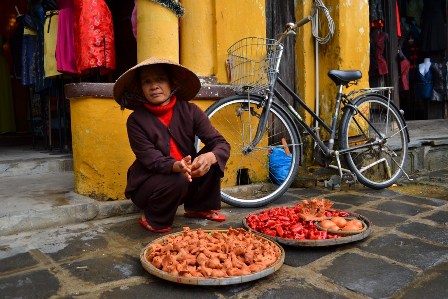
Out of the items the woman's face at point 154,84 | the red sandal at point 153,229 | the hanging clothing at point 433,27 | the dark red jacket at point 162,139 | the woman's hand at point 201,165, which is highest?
the hanging clothing at point 433,27

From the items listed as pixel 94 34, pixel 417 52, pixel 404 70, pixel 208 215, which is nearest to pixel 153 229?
pixel 208 215

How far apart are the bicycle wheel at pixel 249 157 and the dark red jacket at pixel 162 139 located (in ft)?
1.77

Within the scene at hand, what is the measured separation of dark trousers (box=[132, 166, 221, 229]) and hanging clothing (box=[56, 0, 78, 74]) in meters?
2.38

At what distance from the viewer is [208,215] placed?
3516 millimetres

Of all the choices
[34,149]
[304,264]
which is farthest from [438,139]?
[34,149]

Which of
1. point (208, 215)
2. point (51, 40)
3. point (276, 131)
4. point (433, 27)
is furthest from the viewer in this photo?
point (433, 27)

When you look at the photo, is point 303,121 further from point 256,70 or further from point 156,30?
point 156,30

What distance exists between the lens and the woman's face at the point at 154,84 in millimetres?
3121

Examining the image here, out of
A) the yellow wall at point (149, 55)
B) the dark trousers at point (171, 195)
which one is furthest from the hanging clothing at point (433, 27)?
the dark trousers at point (171, 195)

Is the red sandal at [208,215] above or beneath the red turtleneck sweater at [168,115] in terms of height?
beneath

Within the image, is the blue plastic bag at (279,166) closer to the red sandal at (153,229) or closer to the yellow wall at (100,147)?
the yellow wall at (100,147)

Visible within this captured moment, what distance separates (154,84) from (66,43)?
235 cm

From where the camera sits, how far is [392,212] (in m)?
3.68

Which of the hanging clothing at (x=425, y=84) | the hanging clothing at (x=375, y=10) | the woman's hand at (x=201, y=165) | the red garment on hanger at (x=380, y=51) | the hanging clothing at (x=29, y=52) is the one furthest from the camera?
the hanging clothing at (x=425, y=84)
